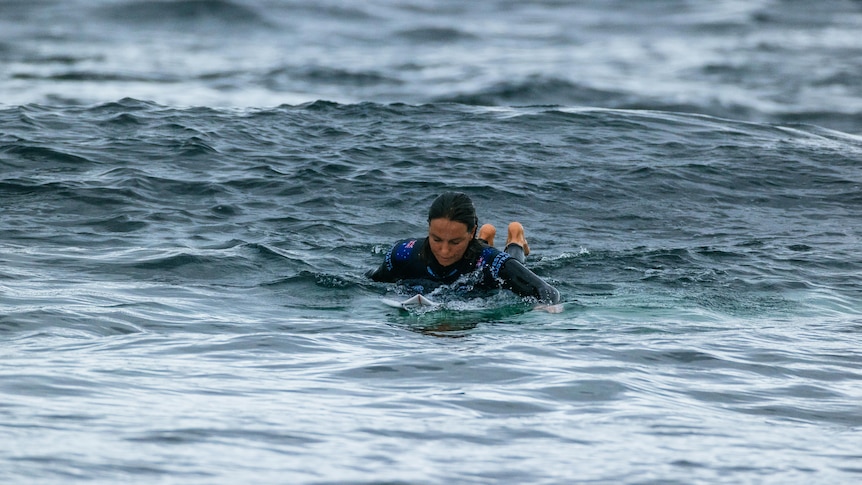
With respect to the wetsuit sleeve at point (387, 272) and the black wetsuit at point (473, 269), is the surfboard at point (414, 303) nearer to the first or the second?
the black wetsuit at point (473, 269)

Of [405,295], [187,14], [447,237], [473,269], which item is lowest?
[405,295]

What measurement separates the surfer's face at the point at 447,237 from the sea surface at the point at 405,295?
0.61 meters

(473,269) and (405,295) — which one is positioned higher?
(473,269)

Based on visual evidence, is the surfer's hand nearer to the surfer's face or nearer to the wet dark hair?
the surfer's face

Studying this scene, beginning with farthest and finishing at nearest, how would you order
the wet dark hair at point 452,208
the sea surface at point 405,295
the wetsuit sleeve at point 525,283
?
1. the wetsuit sleeve at point 525,283
2. the wet dark hair at point 452,208
3. the sea surface at point 405,295

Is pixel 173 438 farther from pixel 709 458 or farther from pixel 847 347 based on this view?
pixel 847 347

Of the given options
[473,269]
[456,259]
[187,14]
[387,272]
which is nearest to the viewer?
[456,259]

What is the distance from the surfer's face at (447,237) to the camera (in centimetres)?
1044

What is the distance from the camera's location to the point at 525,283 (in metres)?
10.9

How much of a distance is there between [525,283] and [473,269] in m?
0.55

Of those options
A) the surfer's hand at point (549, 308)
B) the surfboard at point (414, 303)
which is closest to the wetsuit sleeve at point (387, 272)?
the surfboard at point (414, 303)

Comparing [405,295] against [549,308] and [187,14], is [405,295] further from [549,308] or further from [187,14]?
[187,14]

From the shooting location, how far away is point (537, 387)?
8.59 m

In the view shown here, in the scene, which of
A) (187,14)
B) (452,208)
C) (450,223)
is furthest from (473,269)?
(187,14)
